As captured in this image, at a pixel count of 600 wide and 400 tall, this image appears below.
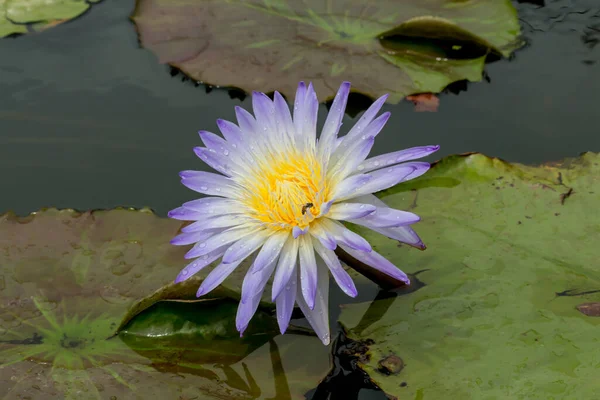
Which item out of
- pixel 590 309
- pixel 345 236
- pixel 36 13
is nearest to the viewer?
pixel 345 236

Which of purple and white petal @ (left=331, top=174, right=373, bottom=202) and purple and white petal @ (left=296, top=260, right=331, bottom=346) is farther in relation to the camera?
purple and white petal @ (left=296, top=260, right=331, bottom=346)

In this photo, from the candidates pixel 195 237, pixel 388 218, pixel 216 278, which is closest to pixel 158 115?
pixel 195 237

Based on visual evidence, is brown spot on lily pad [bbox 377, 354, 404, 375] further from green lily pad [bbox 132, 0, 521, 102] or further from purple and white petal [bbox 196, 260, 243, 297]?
green lily pad [bbox 132, 0, 521, 102]

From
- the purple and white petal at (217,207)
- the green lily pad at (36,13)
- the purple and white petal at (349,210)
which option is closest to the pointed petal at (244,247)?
the purple and white petal at (217,207)

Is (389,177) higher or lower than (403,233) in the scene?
higher

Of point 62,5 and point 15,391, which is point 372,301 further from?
point 62,5

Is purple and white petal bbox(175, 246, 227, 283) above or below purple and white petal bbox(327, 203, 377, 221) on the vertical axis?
below

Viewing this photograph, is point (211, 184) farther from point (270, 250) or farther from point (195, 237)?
point (270, 250)

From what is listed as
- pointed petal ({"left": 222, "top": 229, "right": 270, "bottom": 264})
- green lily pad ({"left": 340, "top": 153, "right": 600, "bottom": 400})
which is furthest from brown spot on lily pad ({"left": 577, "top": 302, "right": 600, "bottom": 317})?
pointed petal ({"left": 222, "top": 229, "right": 270, "bottom": 264})
